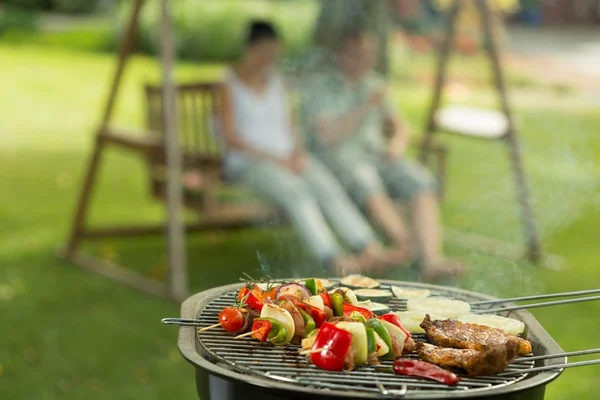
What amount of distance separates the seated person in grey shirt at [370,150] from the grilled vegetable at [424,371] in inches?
119

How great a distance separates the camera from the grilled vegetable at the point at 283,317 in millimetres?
2162

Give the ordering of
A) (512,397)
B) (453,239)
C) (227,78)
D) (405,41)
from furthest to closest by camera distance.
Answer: (405,41) → (453,239) → (227,78) → (512,397)

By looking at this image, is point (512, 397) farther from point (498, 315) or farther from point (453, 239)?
point (453, 239)

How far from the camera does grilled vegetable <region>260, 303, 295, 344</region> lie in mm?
2162

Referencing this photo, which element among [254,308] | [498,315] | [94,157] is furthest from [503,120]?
[254,308]

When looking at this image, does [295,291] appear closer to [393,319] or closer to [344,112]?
[393,319]

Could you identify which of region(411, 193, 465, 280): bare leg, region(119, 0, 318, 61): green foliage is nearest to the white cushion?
region(411, 193, 465, 280): bare leg

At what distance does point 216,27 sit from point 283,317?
1289cm

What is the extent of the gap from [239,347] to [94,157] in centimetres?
355

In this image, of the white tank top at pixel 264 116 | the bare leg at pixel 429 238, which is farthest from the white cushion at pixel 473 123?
the white tank top at pixel 264 116

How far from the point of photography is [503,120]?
5.95m

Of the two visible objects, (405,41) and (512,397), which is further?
(405,41)

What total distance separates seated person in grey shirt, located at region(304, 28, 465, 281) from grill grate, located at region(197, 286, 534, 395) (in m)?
2.99

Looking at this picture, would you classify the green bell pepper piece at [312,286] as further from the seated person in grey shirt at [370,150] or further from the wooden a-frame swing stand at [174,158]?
the seated person in grey shirt at [370,150]
